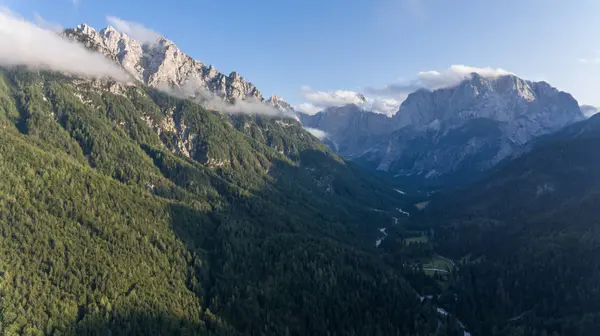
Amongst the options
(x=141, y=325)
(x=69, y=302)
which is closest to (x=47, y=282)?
(x=69, y=302)

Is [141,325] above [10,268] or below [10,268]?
below

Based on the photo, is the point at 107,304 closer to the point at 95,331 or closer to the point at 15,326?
the point at 95,331

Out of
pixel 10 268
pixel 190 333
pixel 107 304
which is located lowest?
pixel 190 333

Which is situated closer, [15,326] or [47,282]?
[15,326]

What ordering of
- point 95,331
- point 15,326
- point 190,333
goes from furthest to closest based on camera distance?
point 190,333 < point 95,331 < point 15,326

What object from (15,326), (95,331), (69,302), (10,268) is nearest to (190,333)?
(95,331)

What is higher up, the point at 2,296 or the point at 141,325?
the point at 2,296

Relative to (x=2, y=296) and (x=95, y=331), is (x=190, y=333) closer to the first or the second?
(x=95, y=331)

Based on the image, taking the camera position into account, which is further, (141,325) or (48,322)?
(141,325)

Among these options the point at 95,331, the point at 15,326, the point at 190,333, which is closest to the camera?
Result: the point at 15,326
